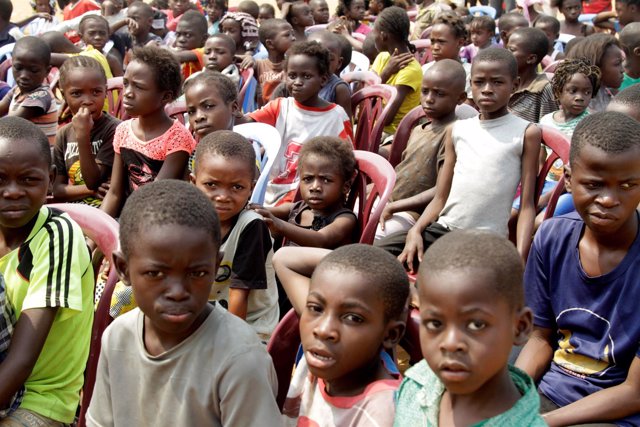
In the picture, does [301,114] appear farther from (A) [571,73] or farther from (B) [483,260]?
(B) [483,260]

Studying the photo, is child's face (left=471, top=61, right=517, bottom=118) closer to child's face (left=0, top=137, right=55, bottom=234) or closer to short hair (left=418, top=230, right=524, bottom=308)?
short hair (left=418, top=230, right=524, bottom=308)

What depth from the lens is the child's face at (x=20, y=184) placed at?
7.40 ft

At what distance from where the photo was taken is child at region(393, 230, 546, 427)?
159cm

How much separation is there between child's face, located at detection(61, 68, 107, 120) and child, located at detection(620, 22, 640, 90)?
314 centimetres

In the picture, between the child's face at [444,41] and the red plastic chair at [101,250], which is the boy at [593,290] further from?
the child's face at [444,41]

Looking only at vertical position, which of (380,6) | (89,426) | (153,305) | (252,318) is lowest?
(380,6)

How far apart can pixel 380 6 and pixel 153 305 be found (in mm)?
8767

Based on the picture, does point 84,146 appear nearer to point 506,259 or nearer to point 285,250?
point 285,250

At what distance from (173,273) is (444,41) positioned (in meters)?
4.58

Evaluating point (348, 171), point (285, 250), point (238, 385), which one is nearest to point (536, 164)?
point (348, 171)

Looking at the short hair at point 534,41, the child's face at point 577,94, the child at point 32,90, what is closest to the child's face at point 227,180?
the child's face at point 577,94

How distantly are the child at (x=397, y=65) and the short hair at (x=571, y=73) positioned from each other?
937 mm

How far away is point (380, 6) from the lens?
397 inches

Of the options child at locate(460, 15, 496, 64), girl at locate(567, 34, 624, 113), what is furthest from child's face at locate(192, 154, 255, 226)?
child at locate(460, 15, 496, 64)
